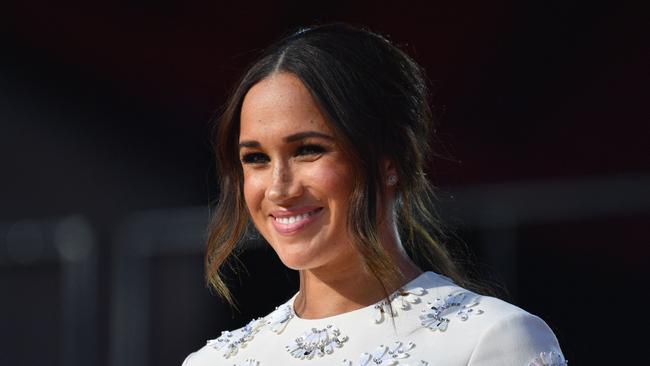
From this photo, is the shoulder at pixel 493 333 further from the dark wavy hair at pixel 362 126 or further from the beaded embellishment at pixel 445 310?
the dark wavy hair at pixel 362 126

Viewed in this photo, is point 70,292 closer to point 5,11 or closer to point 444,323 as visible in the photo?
point 5,11

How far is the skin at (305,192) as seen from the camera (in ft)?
7.23

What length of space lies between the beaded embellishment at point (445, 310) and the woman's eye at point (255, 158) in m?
0.41

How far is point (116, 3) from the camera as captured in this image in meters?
5.27

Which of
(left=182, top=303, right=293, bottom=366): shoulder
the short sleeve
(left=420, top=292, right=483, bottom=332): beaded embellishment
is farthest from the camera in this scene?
(left=182, top=303, right=293, bottom=366): shoulder

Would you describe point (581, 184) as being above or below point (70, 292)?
above

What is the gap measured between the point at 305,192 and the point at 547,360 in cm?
53

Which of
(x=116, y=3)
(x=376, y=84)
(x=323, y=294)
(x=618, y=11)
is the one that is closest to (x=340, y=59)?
(x=376, y=84)

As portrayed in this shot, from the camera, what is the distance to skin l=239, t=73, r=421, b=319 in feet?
7.23

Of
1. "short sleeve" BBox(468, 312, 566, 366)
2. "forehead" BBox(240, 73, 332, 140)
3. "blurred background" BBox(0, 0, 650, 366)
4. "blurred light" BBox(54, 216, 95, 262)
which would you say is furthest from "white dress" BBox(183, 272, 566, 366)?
"blurred light" BBox(54, 216, 95, 262)

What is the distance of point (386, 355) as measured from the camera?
2.19 meters

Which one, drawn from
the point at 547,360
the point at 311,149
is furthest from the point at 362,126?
the point at 547,360

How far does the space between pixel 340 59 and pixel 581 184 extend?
2092mm

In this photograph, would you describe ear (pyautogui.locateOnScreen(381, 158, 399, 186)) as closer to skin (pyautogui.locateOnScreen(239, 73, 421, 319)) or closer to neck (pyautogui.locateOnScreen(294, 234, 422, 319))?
skin (pyautogui.locateOnScreen(239, 73, 421, 319))
